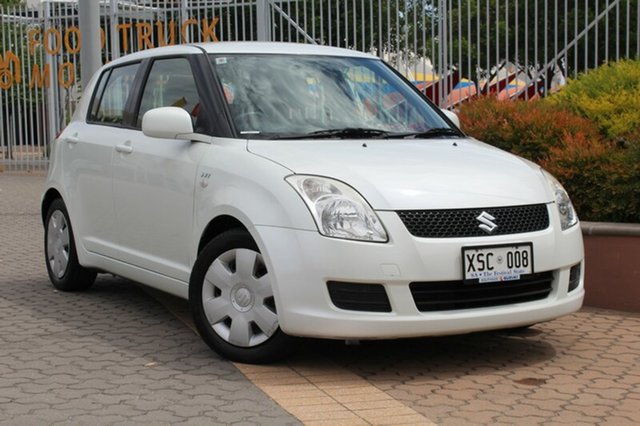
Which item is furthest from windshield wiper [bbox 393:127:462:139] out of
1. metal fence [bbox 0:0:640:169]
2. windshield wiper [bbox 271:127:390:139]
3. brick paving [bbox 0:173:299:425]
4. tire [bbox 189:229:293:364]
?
metal fence [bbox 0:0:640:169]

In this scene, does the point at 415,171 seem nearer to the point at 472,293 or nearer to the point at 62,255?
the point at 472,293

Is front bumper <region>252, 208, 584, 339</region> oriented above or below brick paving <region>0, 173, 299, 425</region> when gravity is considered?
above

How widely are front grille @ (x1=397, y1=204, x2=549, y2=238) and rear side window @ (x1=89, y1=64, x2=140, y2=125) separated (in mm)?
2769

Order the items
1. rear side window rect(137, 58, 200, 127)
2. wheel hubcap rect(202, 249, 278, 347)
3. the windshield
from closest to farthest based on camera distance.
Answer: wheel hubcap rect(202, 249, 278, 347) < the windshield < rear side window rect(137, 58, 200, 127)

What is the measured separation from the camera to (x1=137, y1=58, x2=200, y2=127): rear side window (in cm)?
692

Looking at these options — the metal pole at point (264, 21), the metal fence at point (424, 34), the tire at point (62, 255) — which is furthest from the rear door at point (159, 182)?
the metal pole at point (264, 21)

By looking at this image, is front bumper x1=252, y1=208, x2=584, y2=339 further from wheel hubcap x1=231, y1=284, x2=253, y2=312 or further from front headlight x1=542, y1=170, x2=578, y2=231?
front headlight x1=542, y1=170, x2=578, y2=231

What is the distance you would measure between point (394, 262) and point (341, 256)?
253 mm

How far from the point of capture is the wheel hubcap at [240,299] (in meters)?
5.88

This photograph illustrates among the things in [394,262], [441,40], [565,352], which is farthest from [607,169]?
[441,40]

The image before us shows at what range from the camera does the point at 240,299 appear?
6.01 m

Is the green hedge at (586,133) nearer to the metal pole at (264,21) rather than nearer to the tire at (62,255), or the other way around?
the tire at (62,255)

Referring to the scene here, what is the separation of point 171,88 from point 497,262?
2489 millimetres

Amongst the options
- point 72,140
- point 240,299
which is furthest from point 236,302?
point 72,140
